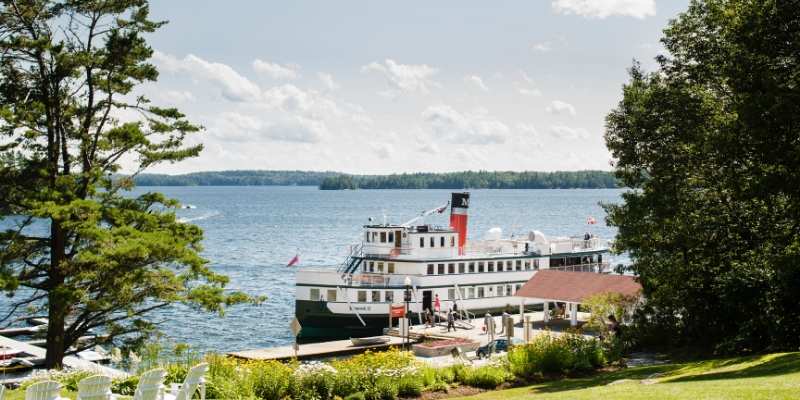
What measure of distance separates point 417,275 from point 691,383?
32519 mm

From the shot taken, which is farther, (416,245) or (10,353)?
(416,245)

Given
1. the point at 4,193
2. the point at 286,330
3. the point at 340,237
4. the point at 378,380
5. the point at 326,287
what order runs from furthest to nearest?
the point at 340,237 < the point at 286,330 < the point at 326,287 < the point at 4,193 < the point at 378,380

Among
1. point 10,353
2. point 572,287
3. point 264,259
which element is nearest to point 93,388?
point 10,353

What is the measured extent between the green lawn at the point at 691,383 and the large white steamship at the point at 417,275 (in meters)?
24.9

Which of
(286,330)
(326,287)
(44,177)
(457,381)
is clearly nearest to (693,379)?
(457,381)

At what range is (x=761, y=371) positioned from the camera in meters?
20.4

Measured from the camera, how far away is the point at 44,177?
25156mm

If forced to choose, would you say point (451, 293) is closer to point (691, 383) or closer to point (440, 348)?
point (440, 348)

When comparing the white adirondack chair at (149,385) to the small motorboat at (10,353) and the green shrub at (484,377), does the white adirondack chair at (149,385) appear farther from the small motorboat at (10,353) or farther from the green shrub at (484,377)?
the small motorboat at (10,353)

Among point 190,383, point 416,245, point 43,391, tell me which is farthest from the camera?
point 416,245

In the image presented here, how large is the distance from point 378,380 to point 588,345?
31.5 ft

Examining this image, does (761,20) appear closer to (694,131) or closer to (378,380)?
(694,131)

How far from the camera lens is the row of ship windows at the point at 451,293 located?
47.8 metres

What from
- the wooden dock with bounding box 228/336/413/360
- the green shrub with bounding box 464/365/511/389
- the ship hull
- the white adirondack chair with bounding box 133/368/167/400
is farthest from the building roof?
the white adirondack chair with bounding box 133/368/167/400
